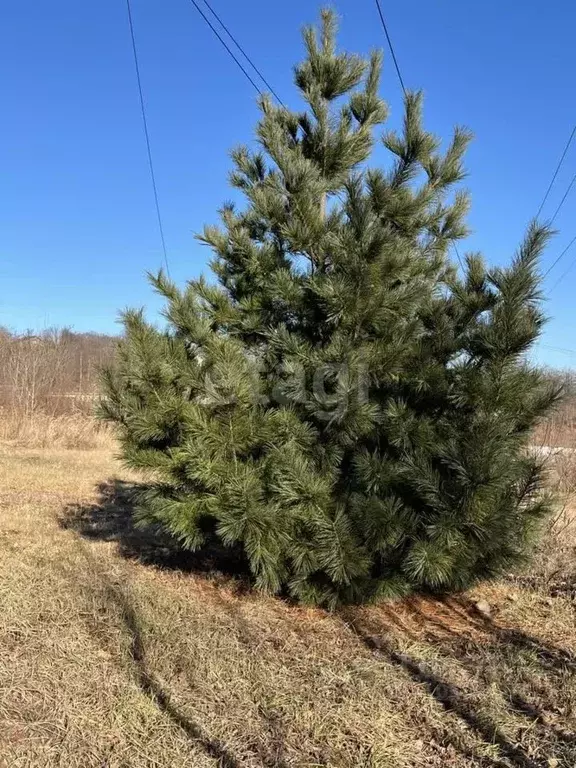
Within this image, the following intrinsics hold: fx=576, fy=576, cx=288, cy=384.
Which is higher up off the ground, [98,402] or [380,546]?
[98,402]

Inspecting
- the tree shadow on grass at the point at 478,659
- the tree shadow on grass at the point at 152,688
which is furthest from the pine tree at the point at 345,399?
the tree shadow on grass at the point at 152,688

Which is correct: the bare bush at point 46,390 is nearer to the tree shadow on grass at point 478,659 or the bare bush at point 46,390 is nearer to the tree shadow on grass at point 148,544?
the tree shadow on grass at point 148,544

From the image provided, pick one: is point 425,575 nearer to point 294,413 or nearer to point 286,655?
point 286,655

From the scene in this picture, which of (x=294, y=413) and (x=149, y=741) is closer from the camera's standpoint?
(x=149, y=741)

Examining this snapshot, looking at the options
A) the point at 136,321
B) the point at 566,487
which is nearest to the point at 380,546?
the point at 136,321

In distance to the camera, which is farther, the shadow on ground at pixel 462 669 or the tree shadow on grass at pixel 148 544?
the tree shadow on grass at pixel 148 544

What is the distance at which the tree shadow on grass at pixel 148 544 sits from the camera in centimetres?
420

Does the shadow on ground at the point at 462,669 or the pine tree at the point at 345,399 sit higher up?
the pine tree at the point at 345,399

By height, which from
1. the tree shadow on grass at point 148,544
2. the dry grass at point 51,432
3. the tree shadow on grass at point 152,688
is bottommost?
the tree shadow on grass at point 152,688

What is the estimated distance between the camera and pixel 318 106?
4.10 m

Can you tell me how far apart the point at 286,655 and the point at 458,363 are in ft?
6.23

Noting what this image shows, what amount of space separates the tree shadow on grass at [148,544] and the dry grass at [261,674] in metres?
0.14

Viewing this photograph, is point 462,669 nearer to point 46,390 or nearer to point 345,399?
point 345,399

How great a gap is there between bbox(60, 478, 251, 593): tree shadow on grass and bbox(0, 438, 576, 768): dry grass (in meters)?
0.14
